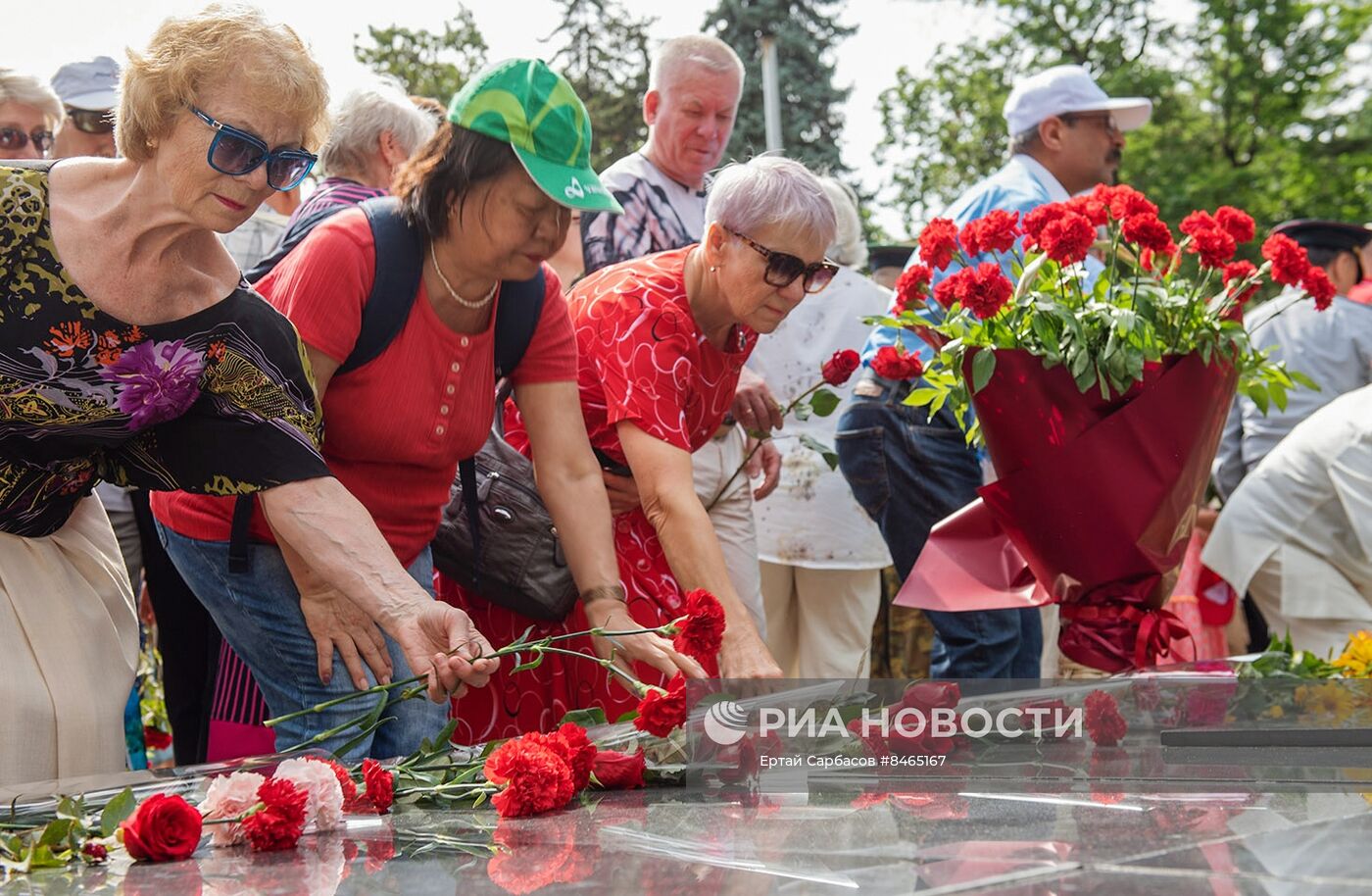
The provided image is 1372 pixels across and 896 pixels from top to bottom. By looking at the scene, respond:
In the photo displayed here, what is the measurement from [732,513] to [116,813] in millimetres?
2251

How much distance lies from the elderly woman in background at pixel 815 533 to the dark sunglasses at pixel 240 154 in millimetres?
3019

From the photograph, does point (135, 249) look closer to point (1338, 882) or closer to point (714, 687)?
point (714, 687)

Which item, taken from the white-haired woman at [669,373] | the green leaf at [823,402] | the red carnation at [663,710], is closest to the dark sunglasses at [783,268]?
the white-haired woman at [669,373]

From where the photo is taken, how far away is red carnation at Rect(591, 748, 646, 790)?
2.23m

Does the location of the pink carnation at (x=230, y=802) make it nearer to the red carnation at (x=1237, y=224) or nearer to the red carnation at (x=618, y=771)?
the red carnation at (x=618, y=771)

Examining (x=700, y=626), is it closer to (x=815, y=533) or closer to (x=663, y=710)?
(x=663, y=710)

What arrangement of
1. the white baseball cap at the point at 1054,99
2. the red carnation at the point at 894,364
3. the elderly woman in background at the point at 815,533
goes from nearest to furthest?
the red carnation at the point at 894,364, the white baseball cap at the point at 1054,99, the elderly woman in background at the point at 815,533

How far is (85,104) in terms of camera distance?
14.9ft

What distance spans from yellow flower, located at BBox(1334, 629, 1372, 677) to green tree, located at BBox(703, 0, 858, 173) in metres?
18.5

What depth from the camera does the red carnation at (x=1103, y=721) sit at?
240 centimetres

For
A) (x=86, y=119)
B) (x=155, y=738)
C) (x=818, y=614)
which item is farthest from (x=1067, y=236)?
(x=155, y=738)

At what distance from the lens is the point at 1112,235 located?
11.0 feet

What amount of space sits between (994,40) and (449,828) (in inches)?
898

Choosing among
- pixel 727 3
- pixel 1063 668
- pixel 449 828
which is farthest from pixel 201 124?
pixel 727 3
